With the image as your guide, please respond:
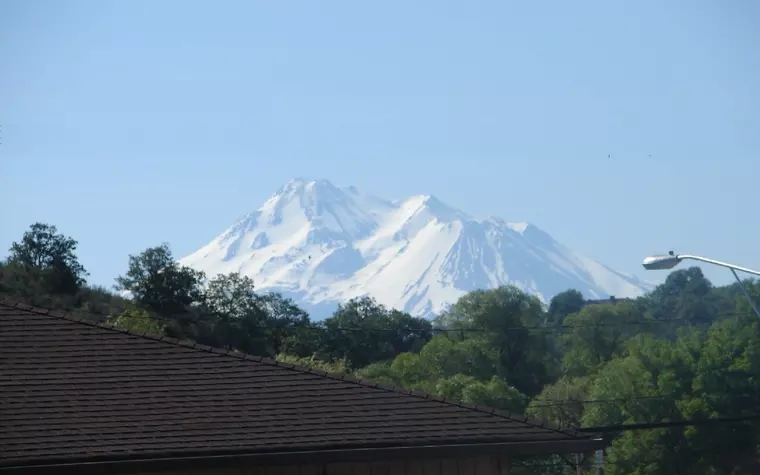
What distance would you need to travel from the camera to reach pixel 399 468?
45.2ft

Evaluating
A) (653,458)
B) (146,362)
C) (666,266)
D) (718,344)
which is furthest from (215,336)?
(146,362)

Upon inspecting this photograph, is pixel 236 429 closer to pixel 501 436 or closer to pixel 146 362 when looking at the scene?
pixel 146 362

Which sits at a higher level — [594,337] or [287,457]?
[594,337]

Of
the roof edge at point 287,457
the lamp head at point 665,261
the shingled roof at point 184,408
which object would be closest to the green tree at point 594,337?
the lamp head at point 665,261

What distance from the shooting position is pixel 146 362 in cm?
1481

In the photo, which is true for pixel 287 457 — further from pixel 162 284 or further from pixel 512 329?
pixel 512 329

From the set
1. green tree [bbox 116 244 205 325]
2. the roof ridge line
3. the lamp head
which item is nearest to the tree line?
green tree [bbox 116 244 205 325]

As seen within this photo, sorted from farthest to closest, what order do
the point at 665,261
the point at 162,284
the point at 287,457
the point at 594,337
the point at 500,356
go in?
1. the point at 594,337
2. the point at 500,356
3. the point at 162,284
4. the point at 665,261
5. the point at 287,457

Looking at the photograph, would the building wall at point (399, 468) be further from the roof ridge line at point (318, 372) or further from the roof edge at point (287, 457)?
the roof ridge line at point (318, 372)

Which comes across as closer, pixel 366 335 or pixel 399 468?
pixel 399 468

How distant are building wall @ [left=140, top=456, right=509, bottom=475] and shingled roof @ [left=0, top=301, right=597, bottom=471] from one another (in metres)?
0.30

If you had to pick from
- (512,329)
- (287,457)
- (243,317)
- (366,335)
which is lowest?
(287,457)

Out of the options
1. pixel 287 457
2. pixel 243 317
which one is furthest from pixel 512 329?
pixel 287 457

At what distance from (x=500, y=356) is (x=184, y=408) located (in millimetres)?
90184
